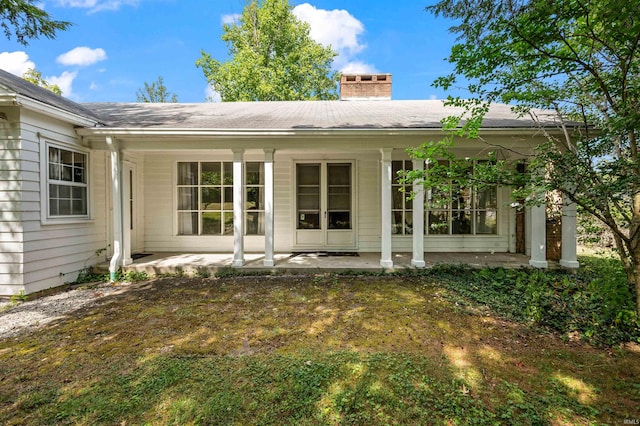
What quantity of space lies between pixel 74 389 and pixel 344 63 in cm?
2251

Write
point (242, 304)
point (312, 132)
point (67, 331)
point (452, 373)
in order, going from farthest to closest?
point (312, 132) < point (242, 304) < point (67, 331) < point (452, 373)

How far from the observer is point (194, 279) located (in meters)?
5.53

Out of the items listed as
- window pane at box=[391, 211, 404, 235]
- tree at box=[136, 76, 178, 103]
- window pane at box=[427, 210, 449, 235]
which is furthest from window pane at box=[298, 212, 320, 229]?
tree at box=[136, 76, 178, 103]

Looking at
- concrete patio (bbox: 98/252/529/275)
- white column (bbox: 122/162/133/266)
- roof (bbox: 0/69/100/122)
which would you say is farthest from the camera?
white column (bbox: 122/162/133/266)

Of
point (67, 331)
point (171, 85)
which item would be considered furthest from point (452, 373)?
point (171, 85)

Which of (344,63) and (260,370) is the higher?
(344,63)

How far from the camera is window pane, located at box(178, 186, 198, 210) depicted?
24.1 ft

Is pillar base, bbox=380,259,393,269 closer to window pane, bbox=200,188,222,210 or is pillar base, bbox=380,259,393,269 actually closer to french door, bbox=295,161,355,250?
french door, bbox=295,161,355,250

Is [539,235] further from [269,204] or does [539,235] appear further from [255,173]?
[255,173]

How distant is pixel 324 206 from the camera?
24.1ft

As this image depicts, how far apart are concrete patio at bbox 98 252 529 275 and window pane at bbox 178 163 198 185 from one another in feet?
5.87

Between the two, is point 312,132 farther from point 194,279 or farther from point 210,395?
point 210,395

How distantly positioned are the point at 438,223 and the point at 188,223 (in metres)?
6.15

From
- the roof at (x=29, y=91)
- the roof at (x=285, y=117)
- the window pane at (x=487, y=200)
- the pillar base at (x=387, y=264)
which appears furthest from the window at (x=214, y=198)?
the window pane at (x=487, y=200)
